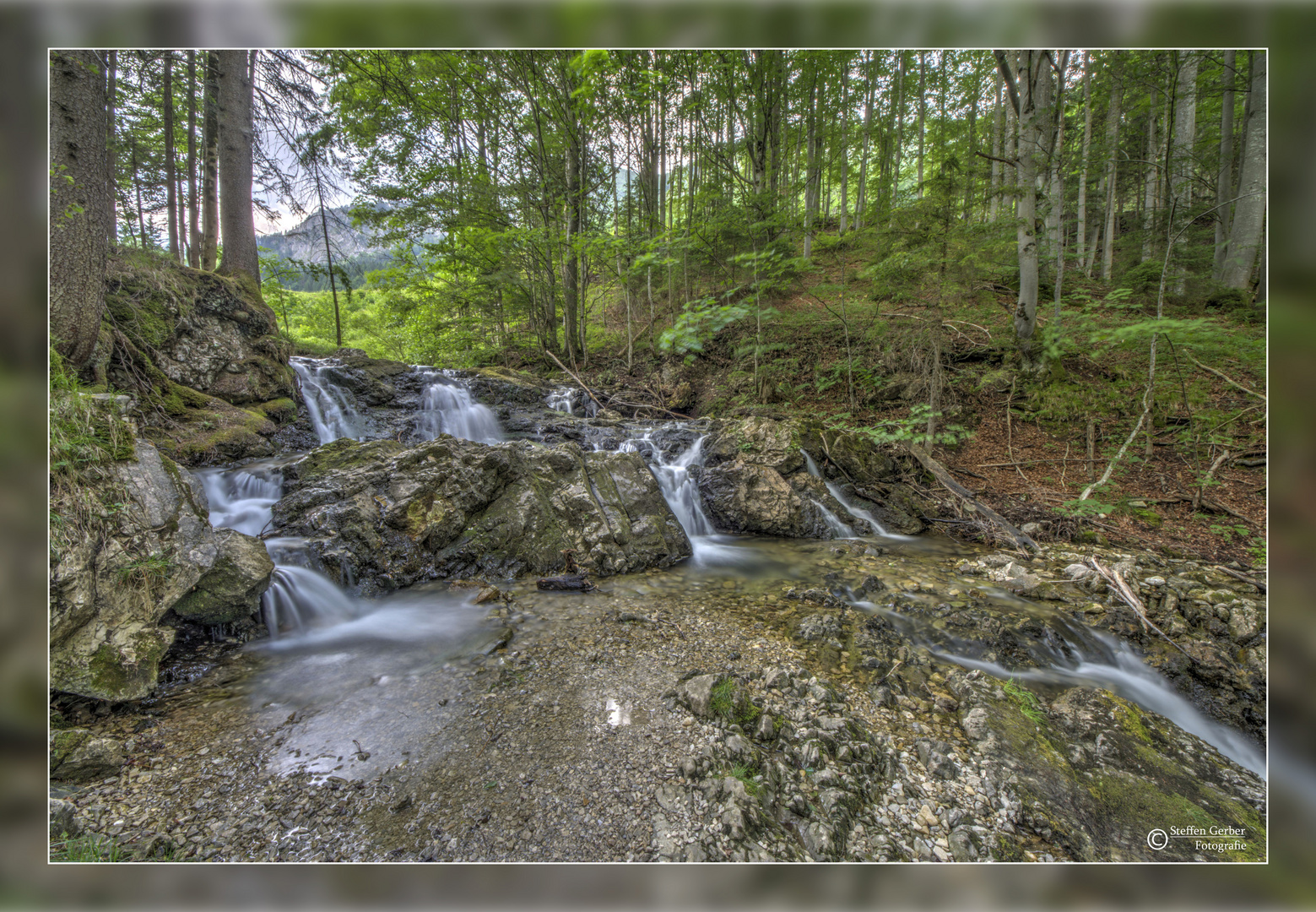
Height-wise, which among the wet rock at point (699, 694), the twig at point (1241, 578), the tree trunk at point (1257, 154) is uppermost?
the tree trunk at point (1257, 154)

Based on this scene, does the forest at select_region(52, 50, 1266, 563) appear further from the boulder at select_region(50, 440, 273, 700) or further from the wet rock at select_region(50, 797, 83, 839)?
the wet rock at select_region(50, 797, 83, 839)

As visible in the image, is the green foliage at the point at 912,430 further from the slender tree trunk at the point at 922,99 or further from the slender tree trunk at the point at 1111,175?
the slender tree trunk at the point at 922,99

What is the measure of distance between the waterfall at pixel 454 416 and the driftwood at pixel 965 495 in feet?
24.8

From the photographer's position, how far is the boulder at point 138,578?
2.35m

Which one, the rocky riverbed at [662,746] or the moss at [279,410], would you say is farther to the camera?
the moss at [279,410]

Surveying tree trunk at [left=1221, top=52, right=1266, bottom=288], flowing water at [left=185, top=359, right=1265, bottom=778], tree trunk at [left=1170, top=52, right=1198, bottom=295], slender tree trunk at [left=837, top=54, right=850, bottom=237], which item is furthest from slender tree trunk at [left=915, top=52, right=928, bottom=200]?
flowing water at [left=185, top=359, right=1265, bottom=778]

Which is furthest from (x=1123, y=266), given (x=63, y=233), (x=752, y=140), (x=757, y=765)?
(x=63, y=233)

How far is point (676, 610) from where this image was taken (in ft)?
13.5

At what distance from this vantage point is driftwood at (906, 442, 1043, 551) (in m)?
5.81

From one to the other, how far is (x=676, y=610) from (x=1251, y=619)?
4921 millimetres

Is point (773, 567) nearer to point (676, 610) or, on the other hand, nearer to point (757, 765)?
point (676, 610)

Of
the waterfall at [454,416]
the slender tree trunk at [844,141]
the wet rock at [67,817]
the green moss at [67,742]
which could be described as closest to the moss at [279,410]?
the waterfall at [454,416]

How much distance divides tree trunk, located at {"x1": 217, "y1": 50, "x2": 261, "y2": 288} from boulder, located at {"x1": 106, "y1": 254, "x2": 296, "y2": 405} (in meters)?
0.68

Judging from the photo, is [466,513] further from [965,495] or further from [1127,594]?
[965,495]
